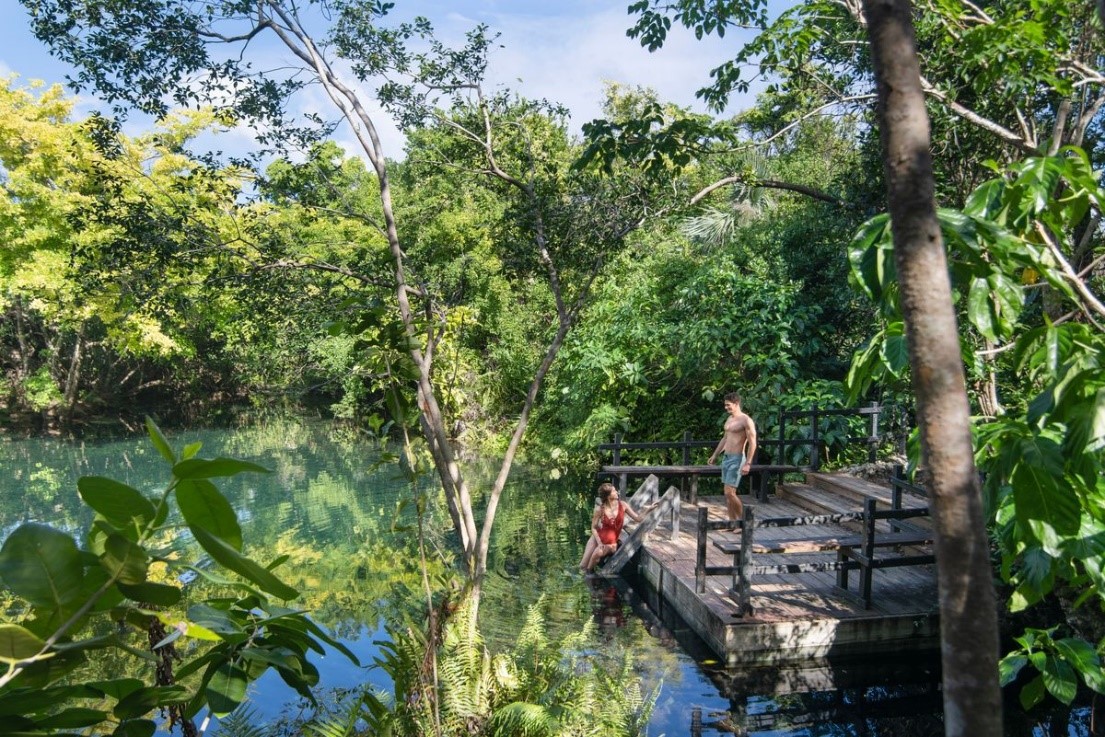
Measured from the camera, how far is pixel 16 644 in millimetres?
1072

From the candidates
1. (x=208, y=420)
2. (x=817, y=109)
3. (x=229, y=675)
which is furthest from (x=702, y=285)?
(x=208, y=420)

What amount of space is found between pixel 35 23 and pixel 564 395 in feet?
41.0

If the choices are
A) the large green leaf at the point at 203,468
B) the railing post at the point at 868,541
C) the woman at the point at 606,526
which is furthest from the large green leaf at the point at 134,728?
the woman at the point at 606,526

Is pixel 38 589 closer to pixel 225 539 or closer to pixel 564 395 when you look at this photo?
pixel 225 539

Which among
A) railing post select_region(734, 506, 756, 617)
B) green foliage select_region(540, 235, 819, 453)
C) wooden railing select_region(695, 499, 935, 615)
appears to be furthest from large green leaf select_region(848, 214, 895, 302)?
green foliage select_region(540, 235, 819, 453)

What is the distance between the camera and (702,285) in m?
15.0

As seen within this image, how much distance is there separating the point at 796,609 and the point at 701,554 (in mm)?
1003

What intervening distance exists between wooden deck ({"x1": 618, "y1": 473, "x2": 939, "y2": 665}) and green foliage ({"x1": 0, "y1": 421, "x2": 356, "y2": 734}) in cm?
678

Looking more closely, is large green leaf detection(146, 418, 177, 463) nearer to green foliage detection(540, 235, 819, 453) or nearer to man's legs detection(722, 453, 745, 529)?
man's legs detection(722, 453, 745, 529)

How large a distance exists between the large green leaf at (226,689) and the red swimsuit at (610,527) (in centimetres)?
933

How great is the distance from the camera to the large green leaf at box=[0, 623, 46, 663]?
3.46 feet

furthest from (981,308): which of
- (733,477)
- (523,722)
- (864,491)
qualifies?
(864,491)

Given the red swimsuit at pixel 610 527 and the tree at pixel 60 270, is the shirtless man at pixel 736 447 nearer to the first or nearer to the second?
the red swimsuit at pixel 610 527

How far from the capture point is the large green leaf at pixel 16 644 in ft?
3.46
